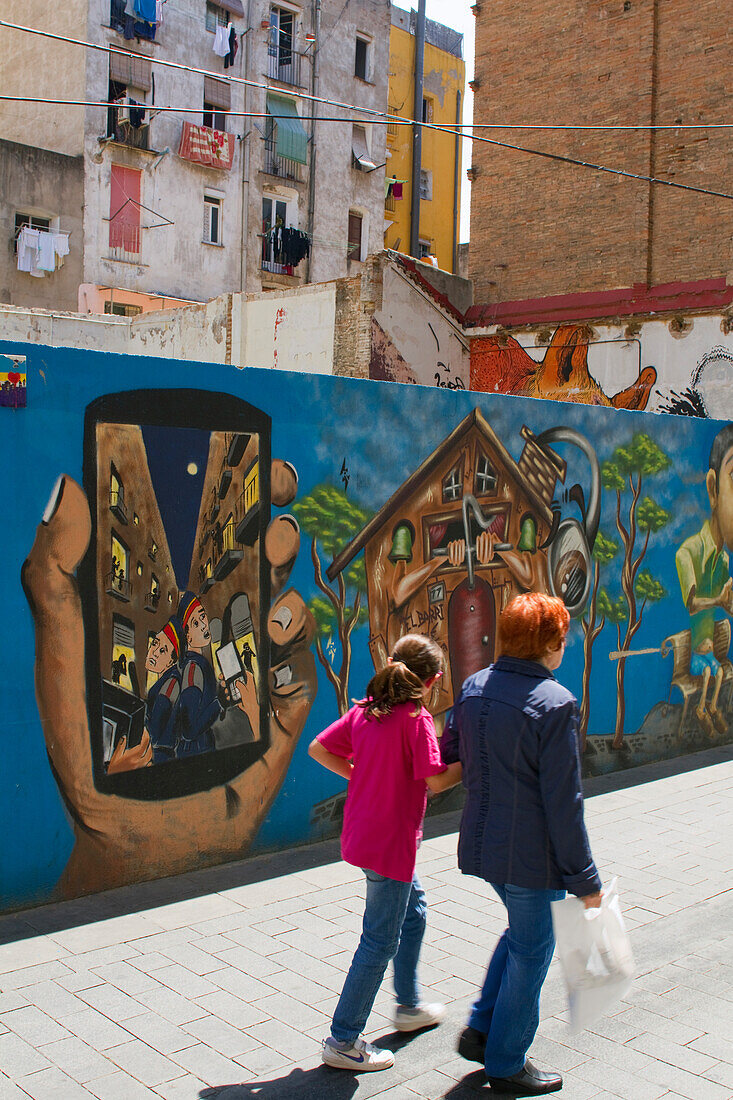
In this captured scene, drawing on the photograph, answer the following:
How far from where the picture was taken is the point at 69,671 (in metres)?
4.95

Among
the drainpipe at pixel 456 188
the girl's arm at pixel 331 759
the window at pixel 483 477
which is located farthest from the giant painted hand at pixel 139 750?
the drainpipe at pixel 456 188

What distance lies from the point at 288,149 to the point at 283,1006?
1309 inches

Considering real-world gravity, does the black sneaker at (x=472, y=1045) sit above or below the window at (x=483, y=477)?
below

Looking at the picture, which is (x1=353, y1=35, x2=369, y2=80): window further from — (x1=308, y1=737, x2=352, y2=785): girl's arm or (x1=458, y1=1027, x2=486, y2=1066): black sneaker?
(x1=458, y1=1027, x2=486, y2=1066): black sneaker

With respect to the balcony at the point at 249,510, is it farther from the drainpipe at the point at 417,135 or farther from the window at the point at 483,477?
the drainpipe at the point at 417,135

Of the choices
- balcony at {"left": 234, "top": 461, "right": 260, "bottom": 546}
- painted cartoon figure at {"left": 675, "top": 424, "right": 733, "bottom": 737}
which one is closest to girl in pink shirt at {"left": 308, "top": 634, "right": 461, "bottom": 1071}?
balcony at {"left": 234, "top": 461, "right": 260, "bottom": 546}

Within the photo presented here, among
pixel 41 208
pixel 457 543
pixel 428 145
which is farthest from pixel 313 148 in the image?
pixel 457 543

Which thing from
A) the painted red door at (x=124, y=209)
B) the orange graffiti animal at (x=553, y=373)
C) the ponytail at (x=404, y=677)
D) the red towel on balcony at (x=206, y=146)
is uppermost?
the red towel on balcony at (x=206, y=146)

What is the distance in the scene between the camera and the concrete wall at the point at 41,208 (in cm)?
2717

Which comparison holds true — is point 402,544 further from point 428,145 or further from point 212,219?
point 428,145

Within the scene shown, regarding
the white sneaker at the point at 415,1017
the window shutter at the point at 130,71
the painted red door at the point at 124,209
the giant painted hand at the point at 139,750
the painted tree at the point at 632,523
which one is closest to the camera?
the white sneaker at the point at 415,1017

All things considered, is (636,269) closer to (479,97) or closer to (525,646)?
(479,97)

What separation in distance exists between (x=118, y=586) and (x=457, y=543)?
8.16 ft

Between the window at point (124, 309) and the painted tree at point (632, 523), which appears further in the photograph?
the window at point (124, 309)
